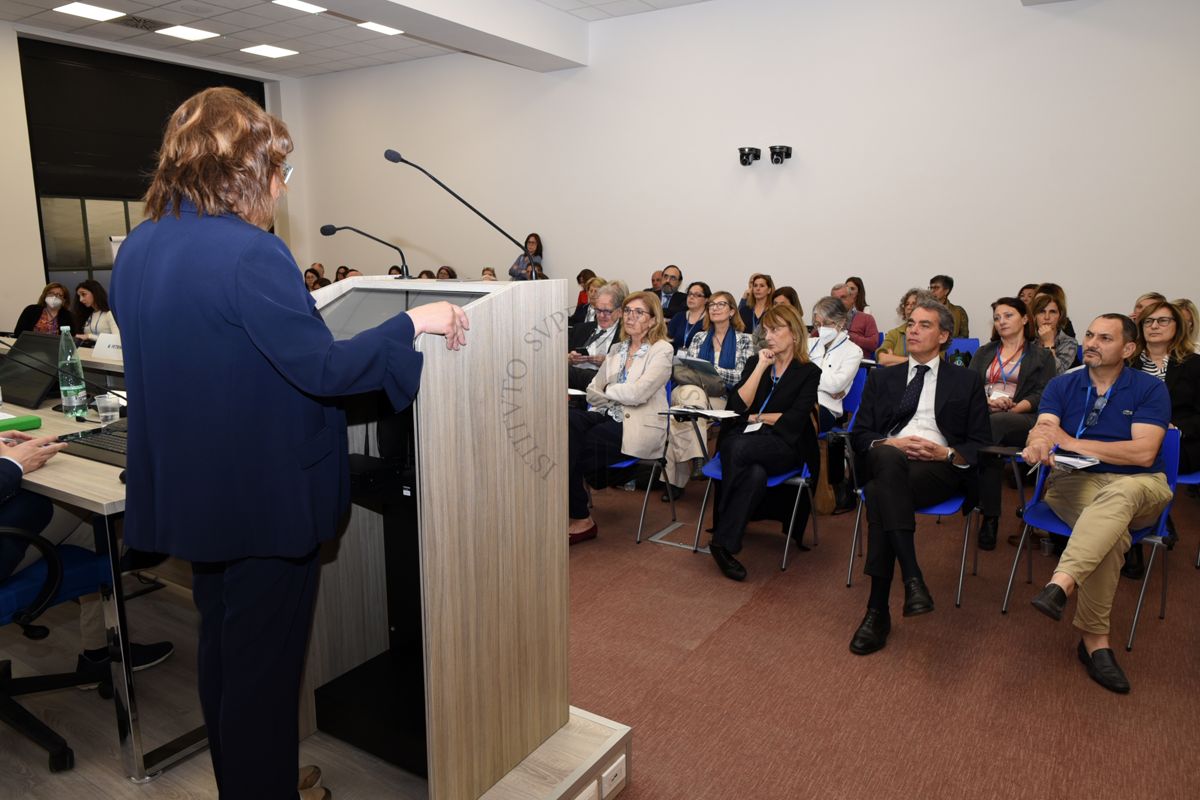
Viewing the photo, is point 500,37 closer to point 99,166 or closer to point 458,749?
point 99,166

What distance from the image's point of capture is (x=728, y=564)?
372 centimetres

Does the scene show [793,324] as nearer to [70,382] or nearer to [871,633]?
[871,633]

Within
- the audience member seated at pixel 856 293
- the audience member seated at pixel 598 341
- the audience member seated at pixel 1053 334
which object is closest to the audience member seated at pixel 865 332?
the audience member seated at pixel 856 293

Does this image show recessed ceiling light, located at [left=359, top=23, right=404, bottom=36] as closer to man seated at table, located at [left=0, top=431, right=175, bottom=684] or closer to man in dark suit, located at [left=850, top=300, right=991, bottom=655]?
man in dark suit, located at [left=850, top=300, right=991, bottom=655]

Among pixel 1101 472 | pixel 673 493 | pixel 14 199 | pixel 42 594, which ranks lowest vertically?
pixel 673 493

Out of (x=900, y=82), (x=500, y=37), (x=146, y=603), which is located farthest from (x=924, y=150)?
(x=146, y=603)

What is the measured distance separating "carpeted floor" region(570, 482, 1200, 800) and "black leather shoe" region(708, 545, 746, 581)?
0.05m

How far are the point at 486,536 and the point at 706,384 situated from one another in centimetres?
310

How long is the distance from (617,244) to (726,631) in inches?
251

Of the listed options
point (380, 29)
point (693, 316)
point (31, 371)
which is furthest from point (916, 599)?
point (380, 29)

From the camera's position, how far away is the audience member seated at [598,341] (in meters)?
5.25

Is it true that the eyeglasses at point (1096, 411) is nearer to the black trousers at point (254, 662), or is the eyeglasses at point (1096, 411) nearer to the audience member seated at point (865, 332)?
the black trousers at point (254, 662)

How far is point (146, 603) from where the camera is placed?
3.38 m

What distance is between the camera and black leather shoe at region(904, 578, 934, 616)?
9.53ft
